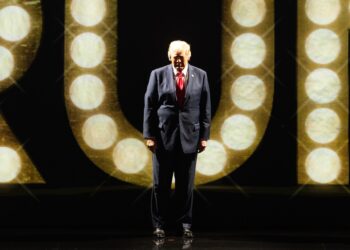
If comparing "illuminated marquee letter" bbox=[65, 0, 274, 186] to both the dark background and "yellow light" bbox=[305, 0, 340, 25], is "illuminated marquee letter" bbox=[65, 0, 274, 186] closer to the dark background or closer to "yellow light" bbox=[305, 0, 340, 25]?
the dark background

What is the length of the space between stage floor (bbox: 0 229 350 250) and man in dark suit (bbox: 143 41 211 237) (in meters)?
0.21

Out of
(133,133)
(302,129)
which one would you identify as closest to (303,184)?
(302,129)

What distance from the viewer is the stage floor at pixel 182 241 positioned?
4.41 metres

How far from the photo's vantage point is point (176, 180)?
4.77 meters

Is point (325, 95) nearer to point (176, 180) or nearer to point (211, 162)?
point (211, 162)

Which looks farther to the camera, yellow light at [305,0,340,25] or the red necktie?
yellow light at [305,0,340,25]

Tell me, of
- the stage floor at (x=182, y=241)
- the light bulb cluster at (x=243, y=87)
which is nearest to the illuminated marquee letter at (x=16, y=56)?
the stage floor at (x=182, y=241)

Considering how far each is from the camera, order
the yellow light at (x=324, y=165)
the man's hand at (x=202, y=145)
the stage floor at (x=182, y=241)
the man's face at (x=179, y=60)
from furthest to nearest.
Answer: the yellow light at (x=324, y=165) → the man's hand at (x=202, y=145) → the man's face at (x=179, y=60) → the stage floor at (x=182, y=241)

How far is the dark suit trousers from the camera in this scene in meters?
4.70

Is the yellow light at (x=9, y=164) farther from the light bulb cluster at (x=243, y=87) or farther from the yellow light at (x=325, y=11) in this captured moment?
the yellow light at (x=325, y=11)

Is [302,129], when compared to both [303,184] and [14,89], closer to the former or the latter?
[303,184]

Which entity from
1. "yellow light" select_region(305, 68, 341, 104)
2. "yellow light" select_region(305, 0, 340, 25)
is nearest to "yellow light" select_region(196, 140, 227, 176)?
"yellow light" select_region(305, 68, 341, 104)

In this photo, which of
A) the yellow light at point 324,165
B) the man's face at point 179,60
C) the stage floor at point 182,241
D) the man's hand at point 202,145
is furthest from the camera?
the yellow light at point 324,165

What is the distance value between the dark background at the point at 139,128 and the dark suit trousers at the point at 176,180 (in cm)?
38
